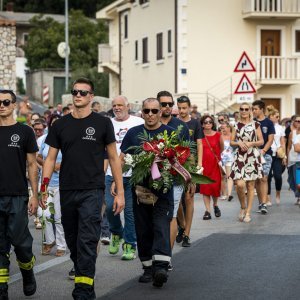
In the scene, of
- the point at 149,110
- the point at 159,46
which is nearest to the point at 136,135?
the point at 149,110

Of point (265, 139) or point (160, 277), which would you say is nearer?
point (160, 277)

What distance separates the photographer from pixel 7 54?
39.2 meters

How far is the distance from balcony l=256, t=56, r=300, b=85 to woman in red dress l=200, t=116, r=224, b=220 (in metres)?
29.3

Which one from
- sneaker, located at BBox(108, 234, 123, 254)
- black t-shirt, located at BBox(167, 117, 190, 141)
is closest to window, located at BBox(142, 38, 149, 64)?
sneaker, located at BBox(108, 234, 123, 254)

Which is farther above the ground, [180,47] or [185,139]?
[180,47]

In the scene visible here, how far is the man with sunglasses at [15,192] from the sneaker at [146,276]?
1311 millimetres

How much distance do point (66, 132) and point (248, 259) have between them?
356 centimetres

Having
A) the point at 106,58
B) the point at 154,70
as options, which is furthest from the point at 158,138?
the point at 106,58

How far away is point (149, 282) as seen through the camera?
1068 cm

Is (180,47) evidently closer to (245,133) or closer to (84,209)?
(245,133)

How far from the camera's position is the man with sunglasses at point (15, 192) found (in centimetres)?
965

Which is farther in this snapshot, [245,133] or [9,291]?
[245,133]

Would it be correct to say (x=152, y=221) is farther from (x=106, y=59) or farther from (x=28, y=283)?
(x=106, y=59)

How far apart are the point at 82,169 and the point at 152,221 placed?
4.70 feet
